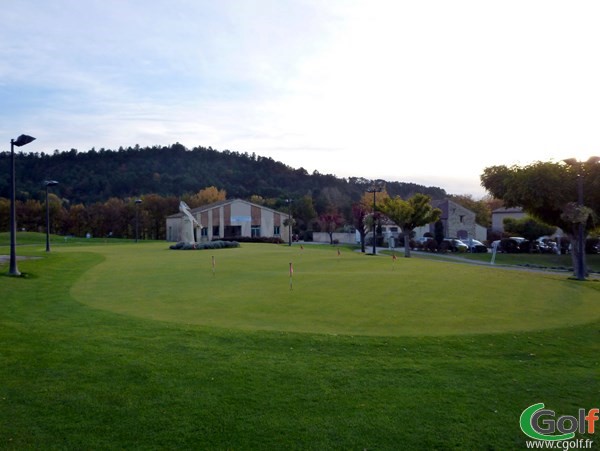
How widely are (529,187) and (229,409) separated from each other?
2713cm

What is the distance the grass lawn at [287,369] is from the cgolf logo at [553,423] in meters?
0.15

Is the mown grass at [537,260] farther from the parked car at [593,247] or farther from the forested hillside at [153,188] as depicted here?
the forested hillside at [153,188]

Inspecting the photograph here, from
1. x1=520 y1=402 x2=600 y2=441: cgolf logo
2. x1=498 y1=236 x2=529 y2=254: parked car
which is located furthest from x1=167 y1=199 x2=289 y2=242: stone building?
x1=520 y1=402 x2=600 y2=441: cgolf logo

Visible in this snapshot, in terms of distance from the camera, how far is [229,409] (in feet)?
21.0

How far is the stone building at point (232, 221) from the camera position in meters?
79.5

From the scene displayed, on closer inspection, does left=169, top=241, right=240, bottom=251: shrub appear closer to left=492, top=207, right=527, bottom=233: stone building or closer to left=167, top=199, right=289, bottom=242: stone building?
left=167, top=199, right=289, bottom=242: stone building

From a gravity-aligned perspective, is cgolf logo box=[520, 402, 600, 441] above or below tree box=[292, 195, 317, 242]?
below

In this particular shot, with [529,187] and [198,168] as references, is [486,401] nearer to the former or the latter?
[529,187]

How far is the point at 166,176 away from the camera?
132250mm

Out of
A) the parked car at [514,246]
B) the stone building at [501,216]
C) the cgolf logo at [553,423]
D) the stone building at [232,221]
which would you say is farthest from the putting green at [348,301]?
the stone building at [501,216]

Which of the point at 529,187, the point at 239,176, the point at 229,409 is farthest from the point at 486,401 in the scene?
the point at 239,176

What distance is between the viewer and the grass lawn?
19.3 ft

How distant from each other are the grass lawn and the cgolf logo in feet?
0.50

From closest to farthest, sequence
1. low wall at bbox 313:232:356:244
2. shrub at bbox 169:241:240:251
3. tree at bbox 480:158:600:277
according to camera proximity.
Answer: tree at bbox 480:158:600:277
shrub at bbox 169:241:240:251
low wall at bbox 313:232:356:244
